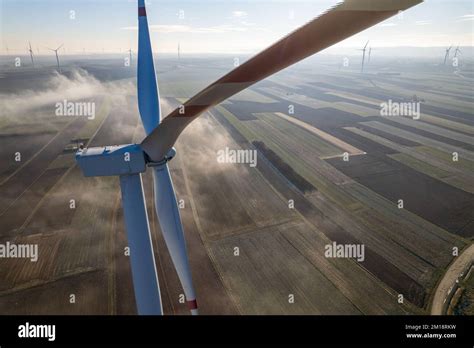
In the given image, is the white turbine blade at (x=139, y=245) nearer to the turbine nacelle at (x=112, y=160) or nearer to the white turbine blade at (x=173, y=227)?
the turbine nacelle at (x=112, y=160)

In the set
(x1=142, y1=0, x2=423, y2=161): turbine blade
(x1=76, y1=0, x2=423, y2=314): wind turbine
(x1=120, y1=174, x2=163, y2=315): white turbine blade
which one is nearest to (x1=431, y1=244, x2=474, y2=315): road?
(x1=76, y1=0, x2=423, y2=314): wind turbine

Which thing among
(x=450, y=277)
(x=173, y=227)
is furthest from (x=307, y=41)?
(x=450, y=277)

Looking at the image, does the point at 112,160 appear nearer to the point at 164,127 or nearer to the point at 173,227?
the point at 164,127

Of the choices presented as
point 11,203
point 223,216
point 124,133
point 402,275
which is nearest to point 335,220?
point 402,275

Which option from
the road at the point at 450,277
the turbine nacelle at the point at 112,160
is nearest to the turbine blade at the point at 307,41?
the turbine nacelle at the point at 112,160

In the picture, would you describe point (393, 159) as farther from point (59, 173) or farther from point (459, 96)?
point (459, 96)

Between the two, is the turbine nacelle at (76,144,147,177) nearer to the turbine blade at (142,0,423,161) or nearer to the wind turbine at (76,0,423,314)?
the wind turbine at (76,0,423,314)
